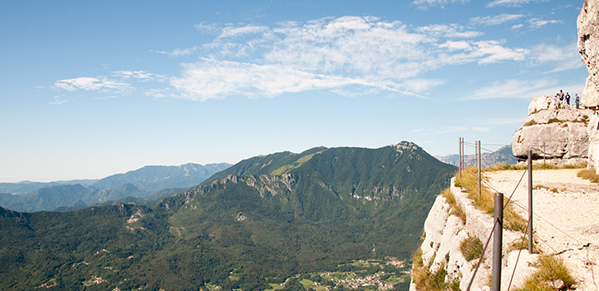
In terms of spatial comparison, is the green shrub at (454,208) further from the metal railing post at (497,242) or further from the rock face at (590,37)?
the rock face at (590,37)

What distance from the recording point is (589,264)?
861cm

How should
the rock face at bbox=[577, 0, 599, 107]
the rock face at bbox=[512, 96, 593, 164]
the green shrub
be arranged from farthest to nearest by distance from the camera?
1. the rock face at bbox=[512, 96, 593, 164]
2. the rock face at bbox=[577, 0, 599, 107]
3. the green shrub

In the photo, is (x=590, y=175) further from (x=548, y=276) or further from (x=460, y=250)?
(x=548, y=276)

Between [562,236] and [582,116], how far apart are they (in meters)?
23.3

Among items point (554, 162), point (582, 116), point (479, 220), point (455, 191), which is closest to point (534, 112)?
point (582, 116)

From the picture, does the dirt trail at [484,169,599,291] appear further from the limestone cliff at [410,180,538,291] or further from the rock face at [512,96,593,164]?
the rock face at [512,96,593,164]

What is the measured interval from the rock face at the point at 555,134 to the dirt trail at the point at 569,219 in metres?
7.99

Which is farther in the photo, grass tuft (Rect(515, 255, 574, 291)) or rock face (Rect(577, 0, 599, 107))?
rock face (Rect(577, 0, 599, 107))

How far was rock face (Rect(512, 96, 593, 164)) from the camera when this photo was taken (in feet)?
83.1

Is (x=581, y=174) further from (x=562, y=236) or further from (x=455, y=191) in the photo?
(x=562, y=236)

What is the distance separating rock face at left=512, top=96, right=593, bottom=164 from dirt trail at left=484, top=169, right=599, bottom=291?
799cm

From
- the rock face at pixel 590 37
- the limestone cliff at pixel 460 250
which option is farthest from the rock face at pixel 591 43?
the limestone cliff at pixel 460 250

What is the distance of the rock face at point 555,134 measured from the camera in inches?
997

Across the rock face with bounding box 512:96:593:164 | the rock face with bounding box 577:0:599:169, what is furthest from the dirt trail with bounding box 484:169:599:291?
the rock face with bounding box 512:96:593:164
